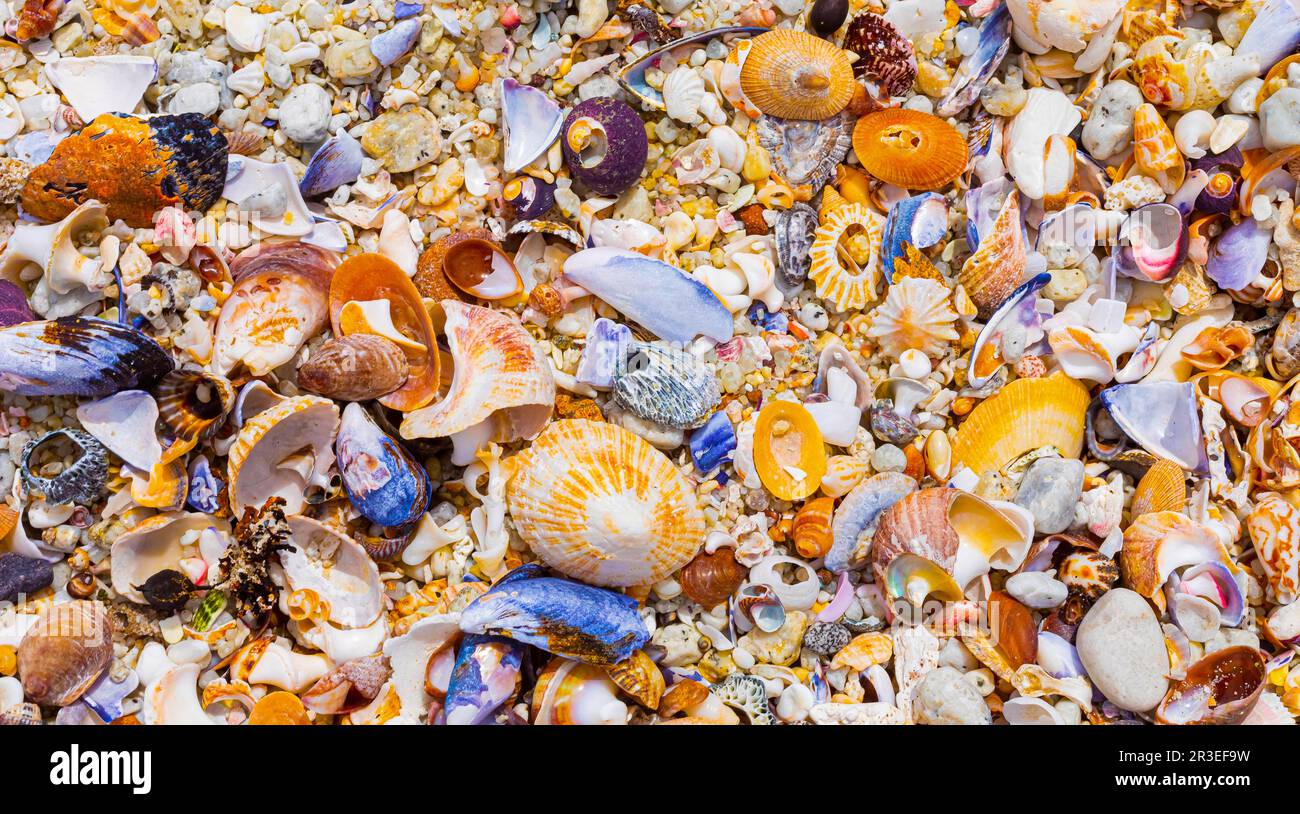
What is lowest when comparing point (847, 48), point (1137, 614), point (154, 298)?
point (1137, 614)

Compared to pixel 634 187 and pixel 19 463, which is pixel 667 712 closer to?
pixel 634 187

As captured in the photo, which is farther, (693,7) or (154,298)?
(693,7)

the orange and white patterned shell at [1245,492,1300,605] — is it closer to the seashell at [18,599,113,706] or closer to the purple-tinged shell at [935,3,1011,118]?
the purple-tinged shell at [935,3,1011,118]

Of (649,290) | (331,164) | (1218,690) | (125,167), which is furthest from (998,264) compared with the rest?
(125,167)

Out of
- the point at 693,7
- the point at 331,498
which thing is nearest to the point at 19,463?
the point at 331,498

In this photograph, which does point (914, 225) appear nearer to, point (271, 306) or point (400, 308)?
point (400, 308)

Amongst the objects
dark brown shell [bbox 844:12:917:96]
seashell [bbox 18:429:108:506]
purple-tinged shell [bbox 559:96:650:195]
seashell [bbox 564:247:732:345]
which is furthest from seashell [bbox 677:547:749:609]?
seashell [bbox 18:429:108:506]

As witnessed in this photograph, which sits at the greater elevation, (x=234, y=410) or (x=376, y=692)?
(x=234, y=410)
